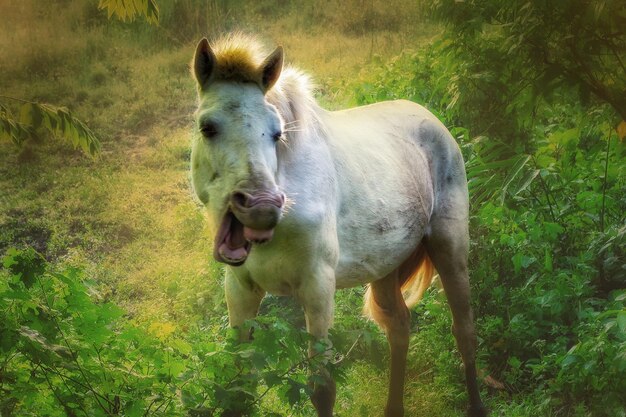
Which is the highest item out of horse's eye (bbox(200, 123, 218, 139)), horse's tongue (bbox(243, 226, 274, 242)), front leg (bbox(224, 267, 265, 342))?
horse's eye (bbox(200, 123, 218, 139))

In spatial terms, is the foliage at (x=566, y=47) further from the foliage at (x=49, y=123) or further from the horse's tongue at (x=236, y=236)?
the foliage at (x=49, y=123)

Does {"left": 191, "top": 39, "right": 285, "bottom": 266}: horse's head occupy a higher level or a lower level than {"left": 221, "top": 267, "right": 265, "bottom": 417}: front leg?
higher

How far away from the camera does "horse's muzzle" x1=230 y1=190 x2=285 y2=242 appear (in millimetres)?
2465

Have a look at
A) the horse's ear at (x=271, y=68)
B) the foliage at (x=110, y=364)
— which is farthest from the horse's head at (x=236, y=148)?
the foliage at (x=110, y=364)

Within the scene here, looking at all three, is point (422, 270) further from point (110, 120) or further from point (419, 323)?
point (110, 120)

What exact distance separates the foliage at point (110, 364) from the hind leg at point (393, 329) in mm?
1195

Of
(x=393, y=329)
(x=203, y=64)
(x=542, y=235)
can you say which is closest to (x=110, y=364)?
(x=203, y=64)

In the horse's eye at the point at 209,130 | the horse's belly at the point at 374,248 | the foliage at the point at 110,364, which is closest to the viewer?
the foliage at the point at 110,364

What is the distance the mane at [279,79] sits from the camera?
2.76 metres

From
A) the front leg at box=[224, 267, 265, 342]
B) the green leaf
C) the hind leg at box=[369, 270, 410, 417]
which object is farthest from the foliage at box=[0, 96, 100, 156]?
the green leaf

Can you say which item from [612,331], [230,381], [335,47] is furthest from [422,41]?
[230,381]

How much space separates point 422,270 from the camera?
3951mm

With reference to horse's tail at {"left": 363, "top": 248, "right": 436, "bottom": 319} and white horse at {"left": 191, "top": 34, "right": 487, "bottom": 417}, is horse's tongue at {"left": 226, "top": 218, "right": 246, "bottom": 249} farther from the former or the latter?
horse's tail at {"left": 363, "top": 248, "right": 436, "bottom": 319}

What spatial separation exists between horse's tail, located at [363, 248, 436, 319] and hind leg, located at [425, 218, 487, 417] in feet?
0.39
